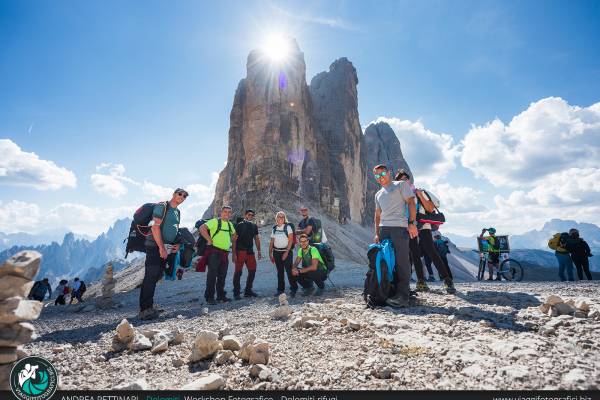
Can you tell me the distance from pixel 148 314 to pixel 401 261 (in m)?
5.39

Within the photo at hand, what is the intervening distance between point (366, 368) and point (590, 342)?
2105mm

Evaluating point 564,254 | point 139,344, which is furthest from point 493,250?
point 139,344

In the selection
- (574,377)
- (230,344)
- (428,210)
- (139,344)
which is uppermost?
(428,210)

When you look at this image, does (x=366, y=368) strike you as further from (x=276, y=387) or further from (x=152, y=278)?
(x=152, y=278)

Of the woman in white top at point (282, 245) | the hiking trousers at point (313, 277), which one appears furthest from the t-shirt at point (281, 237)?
the hiking trousers at point (313, 277)

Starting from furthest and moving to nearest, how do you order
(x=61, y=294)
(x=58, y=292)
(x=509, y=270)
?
(x=58, y=292) → (x=61, y=294) → (x=509, y=270)

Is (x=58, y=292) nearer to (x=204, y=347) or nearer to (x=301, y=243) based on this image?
(x=301, y=243)

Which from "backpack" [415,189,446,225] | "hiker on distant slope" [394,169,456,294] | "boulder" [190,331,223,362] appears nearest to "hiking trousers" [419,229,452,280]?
"hiker on distant slope" [394,169,456,294]

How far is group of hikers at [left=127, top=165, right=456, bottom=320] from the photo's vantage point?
561cm

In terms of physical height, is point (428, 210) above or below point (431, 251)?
above

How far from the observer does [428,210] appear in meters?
6.55

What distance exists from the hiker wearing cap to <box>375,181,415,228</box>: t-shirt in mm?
4436

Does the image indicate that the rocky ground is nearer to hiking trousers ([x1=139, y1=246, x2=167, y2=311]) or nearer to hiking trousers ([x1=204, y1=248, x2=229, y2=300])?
hiking trousers ([x1=139, y1=246, x2=167, y2=311])

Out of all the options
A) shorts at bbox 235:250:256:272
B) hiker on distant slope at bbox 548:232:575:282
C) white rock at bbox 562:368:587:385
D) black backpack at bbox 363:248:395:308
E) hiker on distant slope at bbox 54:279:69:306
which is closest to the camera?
white rock at bbox 562:368:587:385
